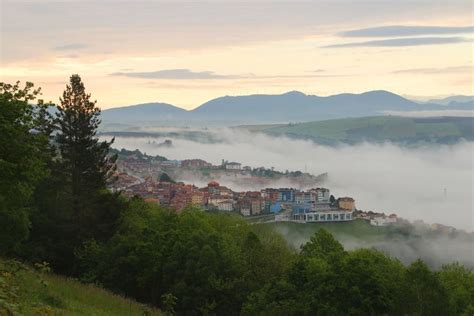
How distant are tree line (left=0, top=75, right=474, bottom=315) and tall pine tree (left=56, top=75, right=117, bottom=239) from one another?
52 mm

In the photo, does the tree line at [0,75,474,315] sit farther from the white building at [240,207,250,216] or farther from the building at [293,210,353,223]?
the white building at [240,207,250,216]

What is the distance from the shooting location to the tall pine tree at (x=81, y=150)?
3397 cm

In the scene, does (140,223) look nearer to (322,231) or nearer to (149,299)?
(149,299)

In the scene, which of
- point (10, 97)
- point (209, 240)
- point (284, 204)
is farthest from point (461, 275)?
point (284, 204)

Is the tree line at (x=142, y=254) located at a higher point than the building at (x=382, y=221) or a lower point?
higher

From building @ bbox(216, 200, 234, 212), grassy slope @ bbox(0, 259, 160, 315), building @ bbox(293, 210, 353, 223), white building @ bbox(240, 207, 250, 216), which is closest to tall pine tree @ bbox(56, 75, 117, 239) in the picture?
grassy slope @ bbox(0, 259, 160, 315)

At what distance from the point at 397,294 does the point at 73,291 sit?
14.6 meters

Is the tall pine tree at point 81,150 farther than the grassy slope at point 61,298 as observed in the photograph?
Yes

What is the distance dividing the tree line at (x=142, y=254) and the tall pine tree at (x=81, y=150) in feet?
0.17

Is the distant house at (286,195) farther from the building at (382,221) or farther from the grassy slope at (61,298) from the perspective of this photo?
the grassy slope at (61,298)

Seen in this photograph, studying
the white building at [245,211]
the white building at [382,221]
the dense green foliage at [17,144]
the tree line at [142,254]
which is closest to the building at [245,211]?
the white building at [245,211]

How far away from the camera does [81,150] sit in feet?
113

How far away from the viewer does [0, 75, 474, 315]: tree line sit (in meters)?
23.1

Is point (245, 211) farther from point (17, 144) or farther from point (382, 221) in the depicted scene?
point (17, 144)
